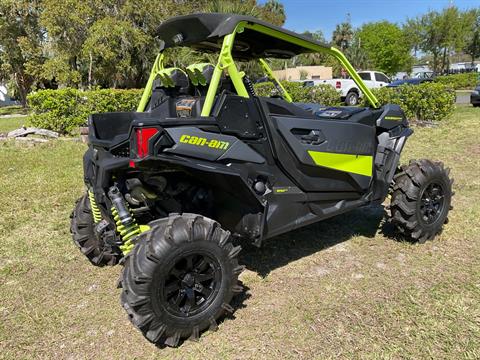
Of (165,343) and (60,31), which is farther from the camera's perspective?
(60,31)

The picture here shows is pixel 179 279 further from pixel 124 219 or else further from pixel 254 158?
pixel 254 158

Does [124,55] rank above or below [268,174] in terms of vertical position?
above

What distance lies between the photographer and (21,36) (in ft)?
88.6

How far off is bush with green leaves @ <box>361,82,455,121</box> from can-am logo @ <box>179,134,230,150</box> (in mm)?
10078

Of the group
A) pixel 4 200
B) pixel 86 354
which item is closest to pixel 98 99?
pixel 4 200

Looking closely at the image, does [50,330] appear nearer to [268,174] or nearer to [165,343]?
[165,343]

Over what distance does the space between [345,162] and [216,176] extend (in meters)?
1.45

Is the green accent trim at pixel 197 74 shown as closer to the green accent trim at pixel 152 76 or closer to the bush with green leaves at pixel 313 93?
the green accent trim at pixel 152 76

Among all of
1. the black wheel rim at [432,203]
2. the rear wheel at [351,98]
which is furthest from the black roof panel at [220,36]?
the rear wheel at [351,98]

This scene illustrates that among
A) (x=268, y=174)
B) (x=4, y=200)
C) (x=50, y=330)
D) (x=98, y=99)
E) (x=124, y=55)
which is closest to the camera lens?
(x=50, y=330)

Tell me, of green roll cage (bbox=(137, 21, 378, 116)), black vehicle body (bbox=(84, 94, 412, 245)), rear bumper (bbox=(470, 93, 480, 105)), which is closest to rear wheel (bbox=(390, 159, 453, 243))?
black vehicle body (bbox=(84, 94, 412, 245))

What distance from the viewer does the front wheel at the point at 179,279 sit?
2.77m

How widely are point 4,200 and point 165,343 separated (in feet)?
14.7

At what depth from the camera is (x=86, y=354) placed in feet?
9.55
